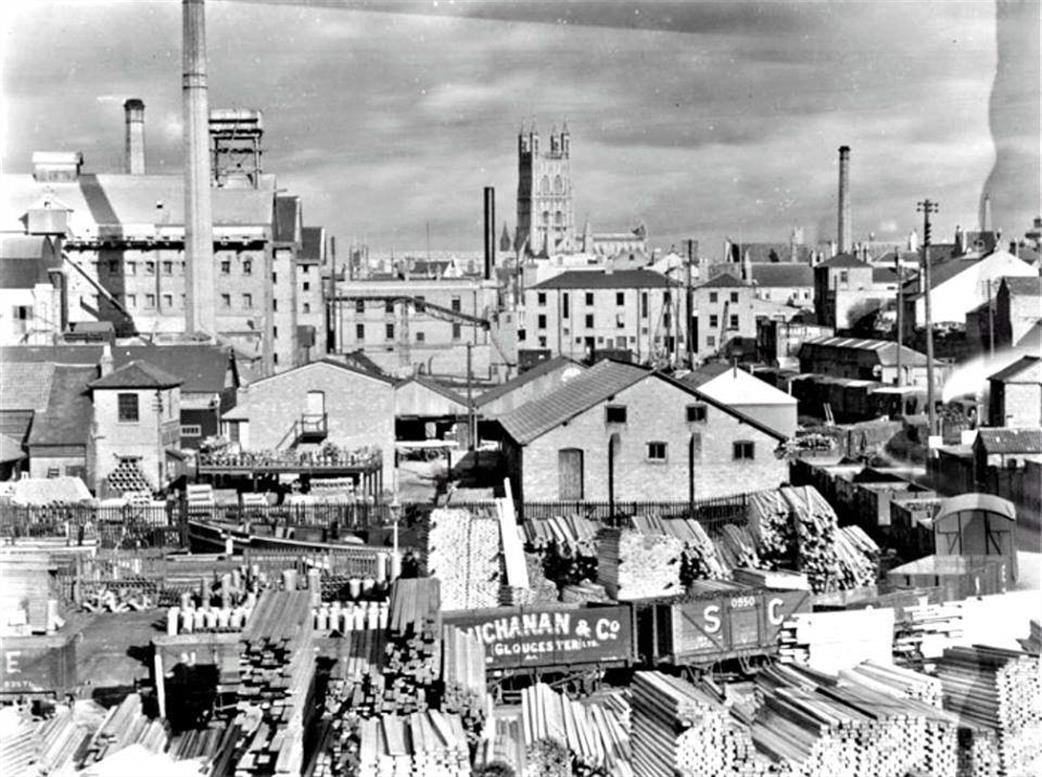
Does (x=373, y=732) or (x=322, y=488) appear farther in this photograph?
(x=322, y=488)

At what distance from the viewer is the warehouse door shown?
96.9 feet

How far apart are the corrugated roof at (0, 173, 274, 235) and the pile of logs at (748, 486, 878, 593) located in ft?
145

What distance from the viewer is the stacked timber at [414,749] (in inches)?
421

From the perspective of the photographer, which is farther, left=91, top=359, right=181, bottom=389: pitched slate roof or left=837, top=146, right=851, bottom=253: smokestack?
left=837, top=146, right=851, bottom=253: smokestack

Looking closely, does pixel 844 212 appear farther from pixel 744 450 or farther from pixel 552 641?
pixel 552 641

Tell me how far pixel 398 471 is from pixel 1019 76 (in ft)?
79.7

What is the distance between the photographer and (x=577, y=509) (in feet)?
93.1

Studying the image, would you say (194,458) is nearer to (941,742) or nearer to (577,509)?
(577,509)

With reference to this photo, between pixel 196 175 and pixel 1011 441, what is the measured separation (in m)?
33.1

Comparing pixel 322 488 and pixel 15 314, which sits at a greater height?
pixel 15 314

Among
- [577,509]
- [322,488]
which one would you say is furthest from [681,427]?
[322,488]

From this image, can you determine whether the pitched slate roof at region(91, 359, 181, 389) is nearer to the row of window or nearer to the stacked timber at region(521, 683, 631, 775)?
the stacked timber at region(521, 683, 631, 775)

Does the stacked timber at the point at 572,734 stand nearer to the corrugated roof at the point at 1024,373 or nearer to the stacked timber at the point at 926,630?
the stacked timber at the point at 926,630

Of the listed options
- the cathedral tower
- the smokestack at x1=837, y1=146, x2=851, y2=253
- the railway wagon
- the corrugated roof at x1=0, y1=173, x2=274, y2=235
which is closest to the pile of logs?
the railway wagon
